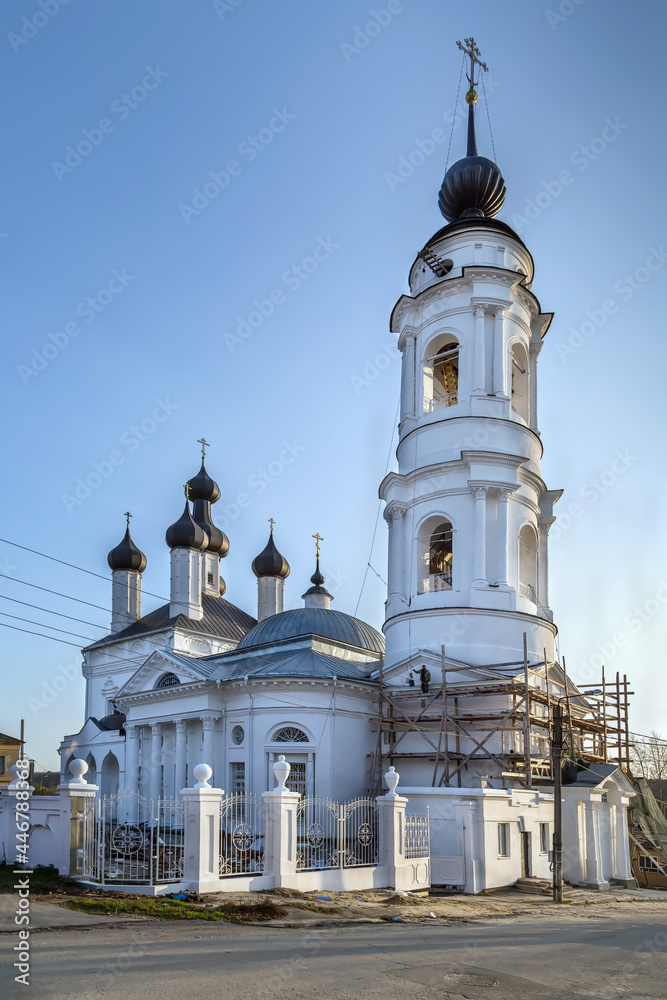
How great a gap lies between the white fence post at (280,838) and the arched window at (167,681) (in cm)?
1461

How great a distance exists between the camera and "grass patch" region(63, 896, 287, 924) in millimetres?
12180

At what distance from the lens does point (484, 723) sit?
23016mm

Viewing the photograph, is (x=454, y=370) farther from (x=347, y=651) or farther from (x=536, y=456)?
(x=347, y=651)

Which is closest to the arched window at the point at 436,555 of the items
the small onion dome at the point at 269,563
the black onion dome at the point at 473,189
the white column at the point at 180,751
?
the white column at the point at 180,751

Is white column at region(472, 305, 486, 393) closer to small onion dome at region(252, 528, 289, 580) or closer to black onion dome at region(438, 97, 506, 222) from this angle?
black onion dome at region(438, 97, 506, 222)

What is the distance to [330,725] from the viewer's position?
24531 mm

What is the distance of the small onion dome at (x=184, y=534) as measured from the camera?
4106 cm

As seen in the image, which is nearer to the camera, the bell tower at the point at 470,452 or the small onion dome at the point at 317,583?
the bell tower at the point at 470,452

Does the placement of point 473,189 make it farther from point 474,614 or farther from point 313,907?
point 313,907

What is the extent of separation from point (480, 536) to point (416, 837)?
365 inches

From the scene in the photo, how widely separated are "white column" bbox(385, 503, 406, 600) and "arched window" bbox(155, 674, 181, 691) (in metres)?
8.12

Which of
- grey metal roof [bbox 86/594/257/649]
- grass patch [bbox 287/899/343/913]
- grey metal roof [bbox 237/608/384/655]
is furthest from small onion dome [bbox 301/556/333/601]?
grass patch [bbox 287/899/343/913]

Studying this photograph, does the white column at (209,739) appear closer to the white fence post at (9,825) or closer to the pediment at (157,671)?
the pediment at (157,671)

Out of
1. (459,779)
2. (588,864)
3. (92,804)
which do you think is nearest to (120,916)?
(92,804)
